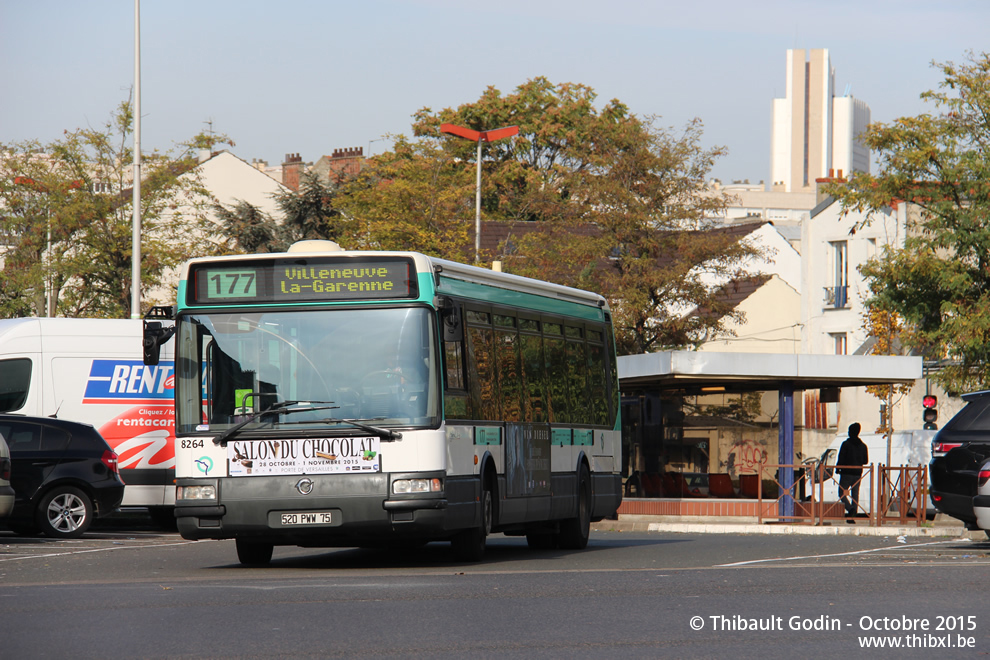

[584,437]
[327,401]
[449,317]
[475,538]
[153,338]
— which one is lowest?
[475,538]

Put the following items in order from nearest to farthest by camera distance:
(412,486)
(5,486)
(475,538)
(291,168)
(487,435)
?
(412,486)
(475,538)
(487,435)
(5,486)
(291,168)

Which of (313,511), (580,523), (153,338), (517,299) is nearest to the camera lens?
(313,511)

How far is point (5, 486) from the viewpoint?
18109mm

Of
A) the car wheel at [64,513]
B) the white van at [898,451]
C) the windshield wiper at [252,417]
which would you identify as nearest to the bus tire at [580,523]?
the windshield wiper at [252,417]

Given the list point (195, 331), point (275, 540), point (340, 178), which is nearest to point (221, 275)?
point (195, 331)

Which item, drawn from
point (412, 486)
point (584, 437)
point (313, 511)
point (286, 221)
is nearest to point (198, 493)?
point (313, 511)

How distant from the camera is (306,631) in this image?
8.98m

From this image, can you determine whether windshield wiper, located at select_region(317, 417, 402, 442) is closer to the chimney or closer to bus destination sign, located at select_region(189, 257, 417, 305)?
bus destination sign, located at select_region(189, 257, 417, 305)

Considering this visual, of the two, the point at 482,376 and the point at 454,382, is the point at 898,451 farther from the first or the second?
the point at 454,382

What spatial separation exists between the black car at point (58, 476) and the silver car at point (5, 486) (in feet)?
5.71

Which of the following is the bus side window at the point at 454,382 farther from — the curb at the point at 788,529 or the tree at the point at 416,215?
the tree at the point at 416,215

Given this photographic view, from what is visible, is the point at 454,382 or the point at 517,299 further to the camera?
the point at 517,299

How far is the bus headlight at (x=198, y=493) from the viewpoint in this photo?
1377 centimetres

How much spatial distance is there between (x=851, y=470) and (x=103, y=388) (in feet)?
39.3
